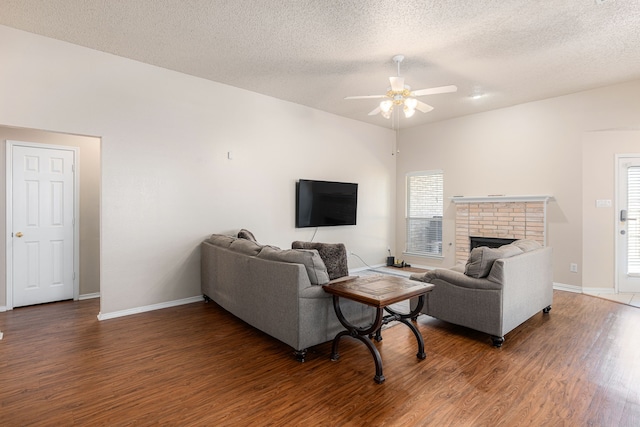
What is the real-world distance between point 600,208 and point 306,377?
522cm

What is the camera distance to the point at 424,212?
7031 millimetres

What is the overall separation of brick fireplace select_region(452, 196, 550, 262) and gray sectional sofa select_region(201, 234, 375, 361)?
3.77 metres

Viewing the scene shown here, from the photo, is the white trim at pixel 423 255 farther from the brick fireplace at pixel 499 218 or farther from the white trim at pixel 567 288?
the white trim at pixel 567 288

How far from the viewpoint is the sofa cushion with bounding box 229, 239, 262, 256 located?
11.1 feet

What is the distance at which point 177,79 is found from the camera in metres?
4.32

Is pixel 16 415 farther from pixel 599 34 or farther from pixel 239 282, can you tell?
pixel 599 34

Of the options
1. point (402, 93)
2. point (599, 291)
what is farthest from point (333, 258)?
point (599, 291)

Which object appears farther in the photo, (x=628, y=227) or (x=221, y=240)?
(x=628, y=227)

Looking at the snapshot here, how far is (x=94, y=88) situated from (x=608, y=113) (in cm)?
695

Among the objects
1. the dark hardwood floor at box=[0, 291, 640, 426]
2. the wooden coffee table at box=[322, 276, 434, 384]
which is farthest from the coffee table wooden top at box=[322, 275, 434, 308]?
the dark hardwood floor at box=[0, 291, 640, 426]

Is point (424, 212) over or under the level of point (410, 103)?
under

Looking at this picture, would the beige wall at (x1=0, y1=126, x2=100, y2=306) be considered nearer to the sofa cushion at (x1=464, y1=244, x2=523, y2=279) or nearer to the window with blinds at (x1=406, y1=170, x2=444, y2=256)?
the sofa cushion at (x1=464, y1=244, x2=523, y2=279)

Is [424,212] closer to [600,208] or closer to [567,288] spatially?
[567,288]

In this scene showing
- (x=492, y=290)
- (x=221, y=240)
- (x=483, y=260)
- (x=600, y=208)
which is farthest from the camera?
(x=600, y=208)
